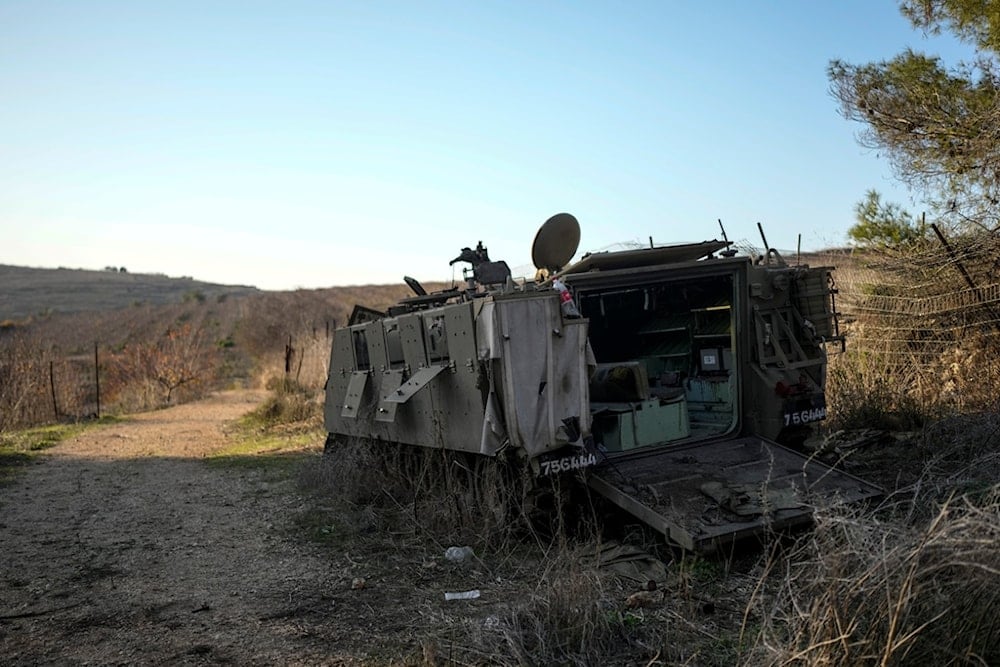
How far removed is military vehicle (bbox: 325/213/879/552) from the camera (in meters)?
6.71

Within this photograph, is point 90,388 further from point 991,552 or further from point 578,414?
point 991,552

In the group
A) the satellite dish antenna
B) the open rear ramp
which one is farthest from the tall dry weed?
the satellite dish antenna

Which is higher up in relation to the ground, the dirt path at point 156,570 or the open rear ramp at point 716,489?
the open rear ramp at point 716,489

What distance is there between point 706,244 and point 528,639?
511 cm

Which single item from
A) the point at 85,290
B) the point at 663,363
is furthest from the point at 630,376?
the point at 85,290

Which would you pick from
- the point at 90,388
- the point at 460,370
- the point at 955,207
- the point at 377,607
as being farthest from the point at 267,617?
the point at 90,388

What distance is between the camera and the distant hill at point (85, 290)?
6009 cm

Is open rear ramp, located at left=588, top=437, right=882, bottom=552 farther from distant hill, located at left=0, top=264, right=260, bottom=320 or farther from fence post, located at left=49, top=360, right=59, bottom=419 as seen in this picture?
distant hill, located at left=0, top=264, right=260, bottom=320

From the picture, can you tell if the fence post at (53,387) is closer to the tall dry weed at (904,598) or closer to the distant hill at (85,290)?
the tall dry weed at (904,598)

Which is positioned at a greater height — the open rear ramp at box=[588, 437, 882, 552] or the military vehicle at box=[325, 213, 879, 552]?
the military vehicle at box=[325, 213, 879, 552]

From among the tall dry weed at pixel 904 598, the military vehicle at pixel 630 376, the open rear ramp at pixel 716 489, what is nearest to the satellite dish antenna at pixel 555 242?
the military vehicle at pixel 630 376

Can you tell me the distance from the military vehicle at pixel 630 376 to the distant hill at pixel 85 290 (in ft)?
174

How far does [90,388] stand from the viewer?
24.6 meters

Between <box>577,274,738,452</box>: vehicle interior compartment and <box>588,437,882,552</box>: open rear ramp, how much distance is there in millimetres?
361
